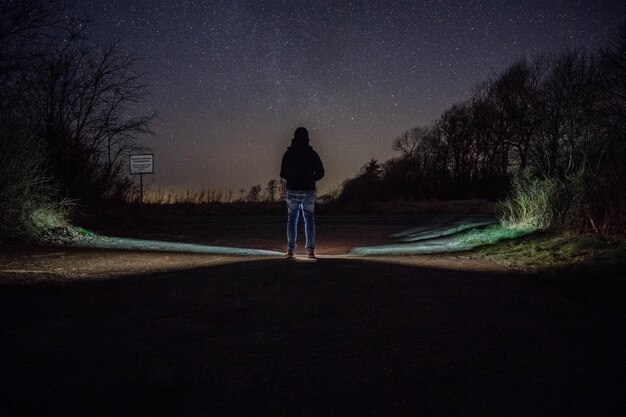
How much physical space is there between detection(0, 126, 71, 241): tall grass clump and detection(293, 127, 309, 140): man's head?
5.96 metres

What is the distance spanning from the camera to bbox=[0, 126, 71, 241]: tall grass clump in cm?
876

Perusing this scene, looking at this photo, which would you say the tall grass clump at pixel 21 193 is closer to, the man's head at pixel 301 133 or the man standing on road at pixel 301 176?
the man standing on road at pixel 301 176

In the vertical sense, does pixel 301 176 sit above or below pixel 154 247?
above

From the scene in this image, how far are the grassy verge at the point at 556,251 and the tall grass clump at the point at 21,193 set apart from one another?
958cm

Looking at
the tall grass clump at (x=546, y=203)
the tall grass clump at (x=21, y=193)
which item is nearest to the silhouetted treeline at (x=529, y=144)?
the tall grass clump at (x=546, y=203)

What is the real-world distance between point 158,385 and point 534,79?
134ft

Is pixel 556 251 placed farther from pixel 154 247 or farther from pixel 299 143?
pixel 154 247

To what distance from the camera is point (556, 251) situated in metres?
7.72

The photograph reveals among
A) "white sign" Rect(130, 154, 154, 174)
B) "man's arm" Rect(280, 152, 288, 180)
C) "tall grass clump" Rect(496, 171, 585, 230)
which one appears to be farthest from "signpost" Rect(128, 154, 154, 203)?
"tall grass clump" Rect(496, 171, 585, 230)

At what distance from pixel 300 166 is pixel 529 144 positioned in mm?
19686

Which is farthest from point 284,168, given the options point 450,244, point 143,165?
point 143,165

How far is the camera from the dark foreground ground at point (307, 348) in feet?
7.32

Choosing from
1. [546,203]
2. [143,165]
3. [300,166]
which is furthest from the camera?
[143,165]

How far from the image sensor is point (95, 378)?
8.07ft
